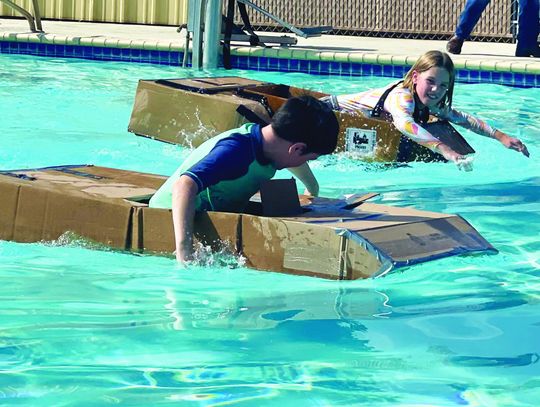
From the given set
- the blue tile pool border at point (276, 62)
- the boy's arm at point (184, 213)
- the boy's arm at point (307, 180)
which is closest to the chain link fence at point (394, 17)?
the blue tile pool border at point (276, 62)

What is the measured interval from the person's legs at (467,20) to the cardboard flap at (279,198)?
27.4 ft

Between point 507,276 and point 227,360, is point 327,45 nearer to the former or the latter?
point 507,276

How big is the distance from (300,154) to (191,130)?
3001mm

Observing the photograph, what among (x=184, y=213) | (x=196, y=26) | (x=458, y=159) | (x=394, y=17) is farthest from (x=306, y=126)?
(x=394, y=17)

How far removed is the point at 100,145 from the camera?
8734mm

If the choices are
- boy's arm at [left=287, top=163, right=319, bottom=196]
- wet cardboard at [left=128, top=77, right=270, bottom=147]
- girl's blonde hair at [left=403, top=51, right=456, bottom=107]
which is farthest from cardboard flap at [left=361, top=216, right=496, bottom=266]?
wet cardboard at [left=128, top=77, right=270, bottom=147]

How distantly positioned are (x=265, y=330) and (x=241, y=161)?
0.89 meters

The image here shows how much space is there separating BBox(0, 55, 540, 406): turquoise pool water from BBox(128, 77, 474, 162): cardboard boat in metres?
0.95

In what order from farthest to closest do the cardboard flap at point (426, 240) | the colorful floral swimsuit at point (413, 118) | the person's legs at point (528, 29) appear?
the person's legs at point (528, 29) < the colorful floral swimsuit at point (413, 118) < the cardboard flap at point (426, 240)

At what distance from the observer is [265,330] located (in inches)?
170

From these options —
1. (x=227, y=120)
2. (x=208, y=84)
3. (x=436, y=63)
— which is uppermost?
(x=436, y=63)

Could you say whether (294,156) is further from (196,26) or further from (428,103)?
(196,26)

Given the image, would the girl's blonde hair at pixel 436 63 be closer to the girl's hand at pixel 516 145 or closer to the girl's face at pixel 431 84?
the girl's face at pixel 431 84

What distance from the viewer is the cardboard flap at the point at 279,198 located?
491cm
